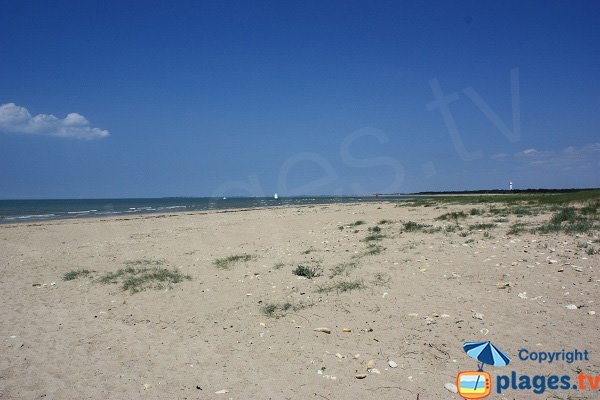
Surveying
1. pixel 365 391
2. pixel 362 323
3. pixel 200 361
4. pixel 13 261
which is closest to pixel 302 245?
pixel 362 323

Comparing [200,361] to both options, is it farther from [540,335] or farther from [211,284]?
[540,335]

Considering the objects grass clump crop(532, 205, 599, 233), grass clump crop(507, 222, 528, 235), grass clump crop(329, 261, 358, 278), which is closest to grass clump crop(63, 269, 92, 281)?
grass clump crop(329, 261, 358, 278)

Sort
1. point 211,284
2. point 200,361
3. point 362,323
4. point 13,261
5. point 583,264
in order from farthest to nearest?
point 13,261 < point 211,284 < point 583,264 < point 362,323 < point 200,361

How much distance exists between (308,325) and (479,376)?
325cm

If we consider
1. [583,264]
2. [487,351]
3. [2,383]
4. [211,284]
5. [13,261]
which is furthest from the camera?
[13,261]

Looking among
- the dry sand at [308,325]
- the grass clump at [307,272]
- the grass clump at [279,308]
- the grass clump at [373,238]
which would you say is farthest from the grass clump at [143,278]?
the grass clump at [373,238]

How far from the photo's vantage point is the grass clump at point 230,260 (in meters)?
12.4

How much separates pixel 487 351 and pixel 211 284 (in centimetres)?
755

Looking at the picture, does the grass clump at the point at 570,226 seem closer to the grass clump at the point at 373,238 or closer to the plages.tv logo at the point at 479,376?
the grass clump at the point at 373,238

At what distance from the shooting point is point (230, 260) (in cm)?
1305

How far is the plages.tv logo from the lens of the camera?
14.7 ft

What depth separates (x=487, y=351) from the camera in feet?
15.8

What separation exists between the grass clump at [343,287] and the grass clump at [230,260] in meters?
4.34

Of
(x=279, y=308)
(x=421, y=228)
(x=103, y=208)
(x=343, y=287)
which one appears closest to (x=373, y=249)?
(x=343, y=287)
